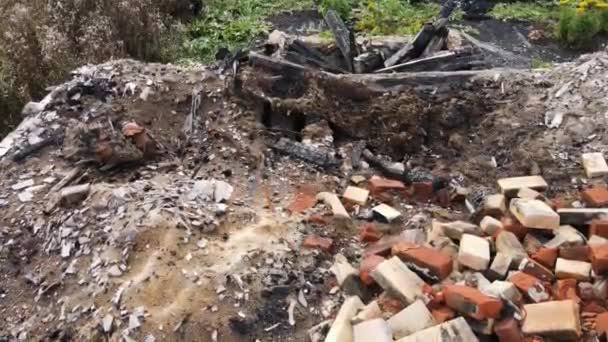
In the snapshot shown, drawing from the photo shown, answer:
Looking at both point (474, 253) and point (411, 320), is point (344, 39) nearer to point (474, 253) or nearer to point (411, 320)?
point (474, 253)

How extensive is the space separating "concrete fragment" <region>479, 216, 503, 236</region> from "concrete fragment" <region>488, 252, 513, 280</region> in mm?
298

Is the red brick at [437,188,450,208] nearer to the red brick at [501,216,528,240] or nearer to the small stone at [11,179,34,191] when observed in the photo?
the red brick at [501,216,528,240]

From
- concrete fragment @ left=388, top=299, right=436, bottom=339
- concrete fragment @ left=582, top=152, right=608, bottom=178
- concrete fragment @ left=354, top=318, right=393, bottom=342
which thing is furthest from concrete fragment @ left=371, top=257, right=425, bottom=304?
concrete fragment @ left=582, top=152, right=608, bottom=178

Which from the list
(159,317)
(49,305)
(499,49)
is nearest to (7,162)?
(49,305)

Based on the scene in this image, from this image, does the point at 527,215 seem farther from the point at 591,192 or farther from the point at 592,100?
the point at 592,100

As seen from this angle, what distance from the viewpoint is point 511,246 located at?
3193mm

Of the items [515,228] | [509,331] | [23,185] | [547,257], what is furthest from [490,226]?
[23,185]

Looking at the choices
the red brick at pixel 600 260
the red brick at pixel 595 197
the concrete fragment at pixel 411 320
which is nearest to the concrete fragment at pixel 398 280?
the concrete fragment at pixel 411 320

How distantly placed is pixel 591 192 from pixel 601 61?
5.63 ft

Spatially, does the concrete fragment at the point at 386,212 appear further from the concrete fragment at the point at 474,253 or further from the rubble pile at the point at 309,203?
the concrete fragment at the point at 474,253

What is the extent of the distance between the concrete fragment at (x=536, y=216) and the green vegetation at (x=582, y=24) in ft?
16.9

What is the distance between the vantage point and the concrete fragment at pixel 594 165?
393cm

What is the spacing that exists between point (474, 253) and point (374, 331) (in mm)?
702

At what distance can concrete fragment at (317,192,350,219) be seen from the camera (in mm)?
3779
